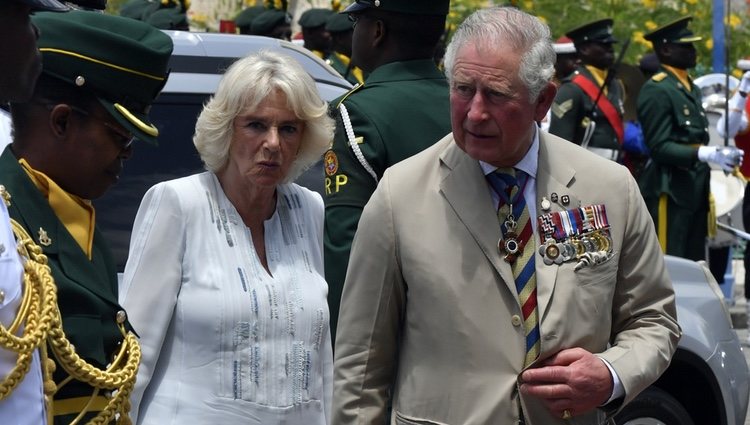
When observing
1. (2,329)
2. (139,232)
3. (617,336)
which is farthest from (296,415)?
(2,329)

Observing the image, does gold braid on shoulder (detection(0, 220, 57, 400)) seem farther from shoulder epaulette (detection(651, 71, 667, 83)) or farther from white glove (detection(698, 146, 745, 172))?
shoulder epaulette (detection(651, 71, 667, 83))

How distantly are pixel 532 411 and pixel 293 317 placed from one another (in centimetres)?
86

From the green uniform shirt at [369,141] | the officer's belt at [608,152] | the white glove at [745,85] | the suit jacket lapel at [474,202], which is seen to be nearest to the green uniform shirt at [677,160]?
the white glove at [745,85]

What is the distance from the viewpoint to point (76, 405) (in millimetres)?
3279

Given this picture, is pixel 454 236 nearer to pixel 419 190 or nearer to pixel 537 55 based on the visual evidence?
pixel 419 190

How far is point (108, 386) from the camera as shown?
131 inches

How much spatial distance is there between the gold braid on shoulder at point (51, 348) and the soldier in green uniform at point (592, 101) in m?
8.49

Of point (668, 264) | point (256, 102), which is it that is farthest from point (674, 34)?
point (256, 102)

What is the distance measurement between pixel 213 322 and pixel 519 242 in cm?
92

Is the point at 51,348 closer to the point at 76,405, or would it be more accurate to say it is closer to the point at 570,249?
the point at 76,405

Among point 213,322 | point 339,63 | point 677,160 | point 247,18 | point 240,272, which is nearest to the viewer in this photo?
point 213,322

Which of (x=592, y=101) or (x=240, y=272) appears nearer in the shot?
(x=240, y=272)

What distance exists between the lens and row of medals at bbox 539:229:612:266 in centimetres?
379

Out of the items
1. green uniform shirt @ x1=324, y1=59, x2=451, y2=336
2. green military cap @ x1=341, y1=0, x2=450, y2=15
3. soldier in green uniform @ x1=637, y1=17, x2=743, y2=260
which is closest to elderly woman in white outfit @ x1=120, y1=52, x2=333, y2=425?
green uniform shirt @ x1=324, y1=59, x2=451, y2=336
